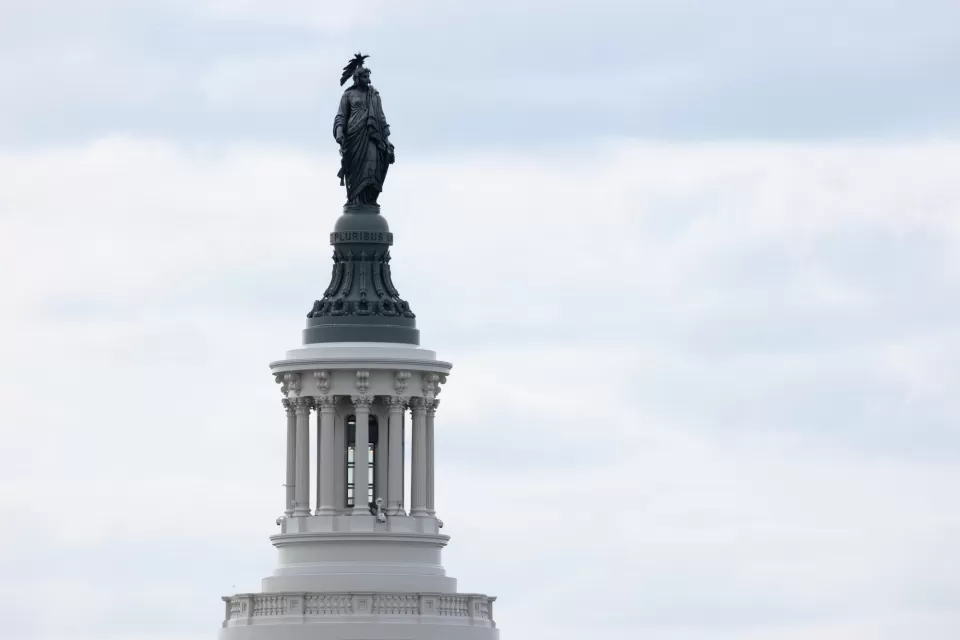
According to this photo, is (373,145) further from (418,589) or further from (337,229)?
(418,589)

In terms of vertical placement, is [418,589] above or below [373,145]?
below

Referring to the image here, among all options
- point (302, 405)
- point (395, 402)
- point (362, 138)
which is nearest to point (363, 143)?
point (362, 138)

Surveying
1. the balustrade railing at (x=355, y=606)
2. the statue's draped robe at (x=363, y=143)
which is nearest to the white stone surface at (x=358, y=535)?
the balustrade railing at (x=355, y=606)

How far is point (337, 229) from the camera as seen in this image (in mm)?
146000

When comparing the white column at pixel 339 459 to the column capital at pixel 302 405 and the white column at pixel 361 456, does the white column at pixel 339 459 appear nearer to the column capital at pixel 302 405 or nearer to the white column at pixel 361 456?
the white column at pixel 361 456

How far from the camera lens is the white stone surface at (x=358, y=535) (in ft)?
471

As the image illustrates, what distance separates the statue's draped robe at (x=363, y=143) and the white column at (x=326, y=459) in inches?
219

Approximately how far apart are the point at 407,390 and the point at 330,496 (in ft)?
11.0

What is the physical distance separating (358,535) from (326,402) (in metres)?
3.52

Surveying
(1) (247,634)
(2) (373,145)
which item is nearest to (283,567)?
(1) (247,634)

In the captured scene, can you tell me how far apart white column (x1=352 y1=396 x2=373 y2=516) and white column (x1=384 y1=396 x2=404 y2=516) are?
1.93 ft

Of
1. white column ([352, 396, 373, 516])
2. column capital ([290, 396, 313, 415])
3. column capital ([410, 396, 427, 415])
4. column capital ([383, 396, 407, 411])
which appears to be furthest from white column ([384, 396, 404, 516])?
column capital ([290, 396, 313, 415])

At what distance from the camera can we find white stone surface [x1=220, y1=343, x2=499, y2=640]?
471ft

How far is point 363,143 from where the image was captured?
146 m
